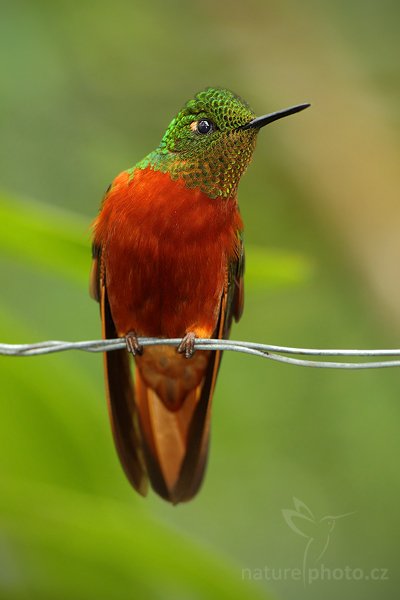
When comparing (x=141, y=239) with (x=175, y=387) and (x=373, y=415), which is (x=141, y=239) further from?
(x=373, y=415)

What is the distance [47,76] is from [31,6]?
0.50m

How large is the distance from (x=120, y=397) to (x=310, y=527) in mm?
2589

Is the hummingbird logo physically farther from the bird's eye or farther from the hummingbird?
the bird's eye

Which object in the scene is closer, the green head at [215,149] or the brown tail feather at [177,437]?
the green head at [215,149]

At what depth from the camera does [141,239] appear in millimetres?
2902

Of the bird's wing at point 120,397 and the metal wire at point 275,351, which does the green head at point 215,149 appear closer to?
the bird's wing at point 120,397

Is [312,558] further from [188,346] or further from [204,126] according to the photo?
[204,126]

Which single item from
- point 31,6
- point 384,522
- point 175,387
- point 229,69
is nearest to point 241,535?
point 384,522

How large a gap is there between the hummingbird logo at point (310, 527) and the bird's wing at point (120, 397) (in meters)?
2.24

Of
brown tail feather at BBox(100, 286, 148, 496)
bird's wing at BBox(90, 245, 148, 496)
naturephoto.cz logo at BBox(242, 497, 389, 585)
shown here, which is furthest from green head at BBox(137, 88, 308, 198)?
naturephoto.cz logo at BBox(242, 497, 389, 585)

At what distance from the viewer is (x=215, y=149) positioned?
9.99 feet

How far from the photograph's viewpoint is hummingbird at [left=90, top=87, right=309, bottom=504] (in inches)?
115

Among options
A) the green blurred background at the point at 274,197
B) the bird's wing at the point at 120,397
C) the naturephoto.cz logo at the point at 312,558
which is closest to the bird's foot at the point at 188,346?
the bird's wing at the point at 120,397

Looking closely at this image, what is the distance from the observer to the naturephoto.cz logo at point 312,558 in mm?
5246
